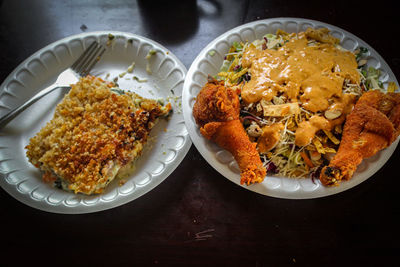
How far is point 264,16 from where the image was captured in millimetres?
2410

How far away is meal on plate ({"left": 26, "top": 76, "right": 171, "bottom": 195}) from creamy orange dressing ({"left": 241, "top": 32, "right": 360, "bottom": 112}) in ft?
2.12

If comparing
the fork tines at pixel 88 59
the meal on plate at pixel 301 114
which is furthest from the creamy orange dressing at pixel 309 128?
the fork tines at pixel 88 59

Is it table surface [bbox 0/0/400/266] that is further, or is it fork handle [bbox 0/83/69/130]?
fork handle [bbox 0/83/69/130]

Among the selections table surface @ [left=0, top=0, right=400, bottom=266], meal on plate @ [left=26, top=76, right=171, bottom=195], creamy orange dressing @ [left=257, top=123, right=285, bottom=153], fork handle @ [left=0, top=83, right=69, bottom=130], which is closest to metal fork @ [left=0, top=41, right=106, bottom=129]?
fork handle @ [left=0, top=83, right=69, bottom=130]

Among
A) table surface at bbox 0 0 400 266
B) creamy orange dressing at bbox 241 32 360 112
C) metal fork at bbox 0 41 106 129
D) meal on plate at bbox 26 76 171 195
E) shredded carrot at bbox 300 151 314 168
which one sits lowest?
table surface at bbox 0 0 400 266

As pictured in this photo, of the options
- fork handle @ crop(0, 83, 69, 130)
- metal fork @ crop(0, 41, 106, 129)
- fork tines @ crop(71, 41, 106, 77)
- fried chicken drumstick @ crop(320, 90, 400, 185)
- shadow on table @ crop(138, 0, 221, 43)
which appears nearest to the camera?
fried chicken drumstick @ crop(320, 90, 400, 185)

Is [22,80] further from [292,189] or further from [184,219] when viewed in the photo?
[292,189]

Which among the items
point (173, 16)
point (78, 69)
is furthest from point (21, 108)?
point (173, 16)

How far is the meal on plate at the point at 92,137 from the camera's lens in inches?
64.3

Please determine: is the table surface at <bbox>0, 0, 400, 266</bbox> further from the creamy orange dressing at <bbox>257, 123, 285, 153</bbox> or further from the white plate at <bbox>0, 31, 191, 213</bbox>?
the creamy orange dressing at <bbox>257, 123, 285, 153</bbox>

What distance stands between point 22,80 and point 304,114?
6.58ft

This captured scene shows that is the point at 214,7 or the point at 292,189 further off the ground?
the point at 214,7

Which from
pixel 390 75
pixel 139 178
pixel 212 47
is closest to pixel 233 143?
pixel 139 178

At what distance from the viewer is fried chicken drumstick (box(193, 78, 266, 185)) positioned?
148cm
